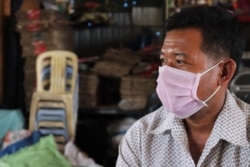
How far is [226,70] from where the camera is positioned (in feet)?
4.18

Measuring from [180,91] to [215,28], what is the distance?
0.77 ft

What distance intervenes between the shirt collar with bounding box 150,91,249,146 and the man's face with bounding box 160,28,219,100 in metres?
0.08

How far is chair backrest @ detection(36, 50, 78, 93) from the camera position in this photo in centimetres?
319

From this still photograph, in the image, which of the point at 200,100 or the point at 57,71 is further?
the point at 57,71

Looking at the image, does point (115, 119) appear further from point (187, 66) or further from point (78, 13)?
point (187, 66)

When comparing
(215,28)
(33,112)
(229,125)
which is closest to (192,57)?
(215,28)

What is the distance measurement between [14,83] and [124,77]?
97cm

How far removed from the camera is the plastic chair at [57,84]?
311 centimetres

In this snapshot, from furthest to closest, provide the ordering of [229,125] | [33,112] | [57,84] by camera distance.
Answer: [57,84], [33,112], [229,125]

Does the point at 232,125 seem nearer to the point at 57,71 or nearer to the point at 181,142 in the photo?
the point at 181,142

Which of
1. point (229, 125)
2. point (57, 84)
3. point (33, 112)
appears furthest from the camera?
point (57, 84)

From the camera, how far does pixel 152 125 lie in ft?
4.50

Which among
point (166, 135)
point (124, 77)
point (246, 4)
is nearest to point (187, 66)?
point (166, 135)

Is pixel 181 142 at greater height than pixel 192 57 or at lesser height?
lesser
